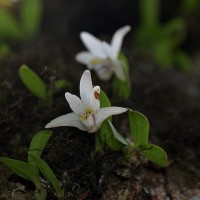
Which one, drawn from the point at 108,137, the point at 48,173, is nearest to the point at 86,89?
the point at 108,137

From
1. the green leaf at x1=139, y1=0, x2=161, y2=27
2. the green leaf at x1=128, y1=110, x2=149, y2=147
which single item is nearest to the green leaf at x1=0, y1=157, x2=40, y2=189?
the green leaf at x1=128, y1=110, x2=149, y2=147

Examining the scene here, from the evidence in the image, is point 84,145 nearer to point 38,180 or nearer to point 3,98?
point 38,180

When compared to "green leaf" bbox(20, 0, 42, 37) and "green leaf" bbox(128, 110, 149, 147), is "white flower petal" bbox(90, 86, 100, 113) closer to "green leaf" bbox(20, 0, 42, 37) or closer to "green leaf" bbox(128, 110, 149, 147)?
"green leaf" bbox(128, 110, 149, 147)

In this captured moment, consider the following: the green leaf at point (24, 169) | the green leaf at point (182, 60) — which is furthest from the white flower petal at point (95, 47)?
the green leaf at point (182, 60)

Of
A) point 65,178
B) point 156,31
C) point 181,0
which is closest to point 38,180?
point 65,178

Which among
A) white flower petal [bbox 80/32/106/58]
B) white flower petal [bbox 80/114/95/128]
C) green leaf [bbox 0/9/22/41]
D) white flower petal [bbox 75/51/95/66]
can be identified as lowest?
white flower petal [bbox 80/114/95/128]

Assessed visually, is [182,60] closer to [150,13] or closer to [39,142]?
[150,13]

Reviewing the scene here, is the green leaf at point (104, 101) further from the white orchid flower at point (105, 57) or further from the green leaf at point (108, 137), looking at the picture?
the white orchid flower at point (105, 57)
